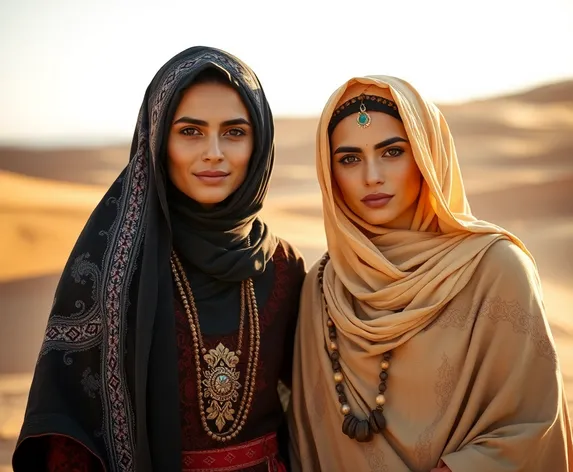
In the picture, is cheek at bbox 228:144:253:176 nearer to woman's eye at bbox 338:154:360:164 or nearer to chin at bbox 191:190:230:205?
chin at bbox 191:190:230:205

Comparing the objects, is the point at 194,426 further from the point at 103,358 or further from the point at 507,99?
the point at 507,99

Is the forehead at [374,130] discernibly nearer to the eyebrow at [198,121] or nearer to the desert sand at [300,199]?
the eyebrow at [198,121]

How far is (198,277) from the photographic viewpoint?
8.31 ft

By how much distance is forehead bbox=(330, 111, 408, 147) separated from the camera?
2.46 metres

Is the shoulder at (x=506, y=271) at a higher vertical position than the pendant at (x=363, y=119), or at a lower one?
lower

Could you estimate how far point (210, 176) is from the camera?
245cm

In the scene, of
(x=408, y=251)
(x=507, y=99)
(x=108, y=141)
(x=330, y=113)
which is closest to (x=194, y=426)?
(x=408, y=251)

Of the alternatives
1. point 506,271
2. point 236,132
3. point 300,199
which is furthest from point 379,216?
point 300,199

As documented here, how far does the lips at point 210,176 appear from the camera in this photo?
2.45 meters

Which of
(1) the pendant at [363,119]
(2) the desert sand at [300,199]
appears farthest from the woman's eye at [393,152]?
(2) the desert sand at [300,199]

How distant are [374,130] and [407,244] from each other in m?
0.39

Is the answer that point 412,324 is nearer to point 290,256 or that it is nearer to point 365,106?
point 290,256

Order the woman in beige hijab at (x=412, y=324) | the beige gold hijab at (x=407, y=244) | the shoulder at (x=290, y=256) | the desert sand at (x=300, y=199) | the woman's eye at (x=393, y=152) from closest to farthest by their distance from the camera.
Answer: the woman in beige hijab at (x=412, y=324) < the beige gold hijab at (x=407, y=244) < the woman's eye at (x=393, y=152) < the shoulder at (x=290, y=256) < the desert sand at (x=300, y=199)

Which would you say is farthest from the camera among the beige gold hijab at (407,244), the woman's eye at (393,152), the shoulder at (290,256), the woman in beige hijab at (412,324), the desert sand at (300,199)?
the desert sand at (300,199)
